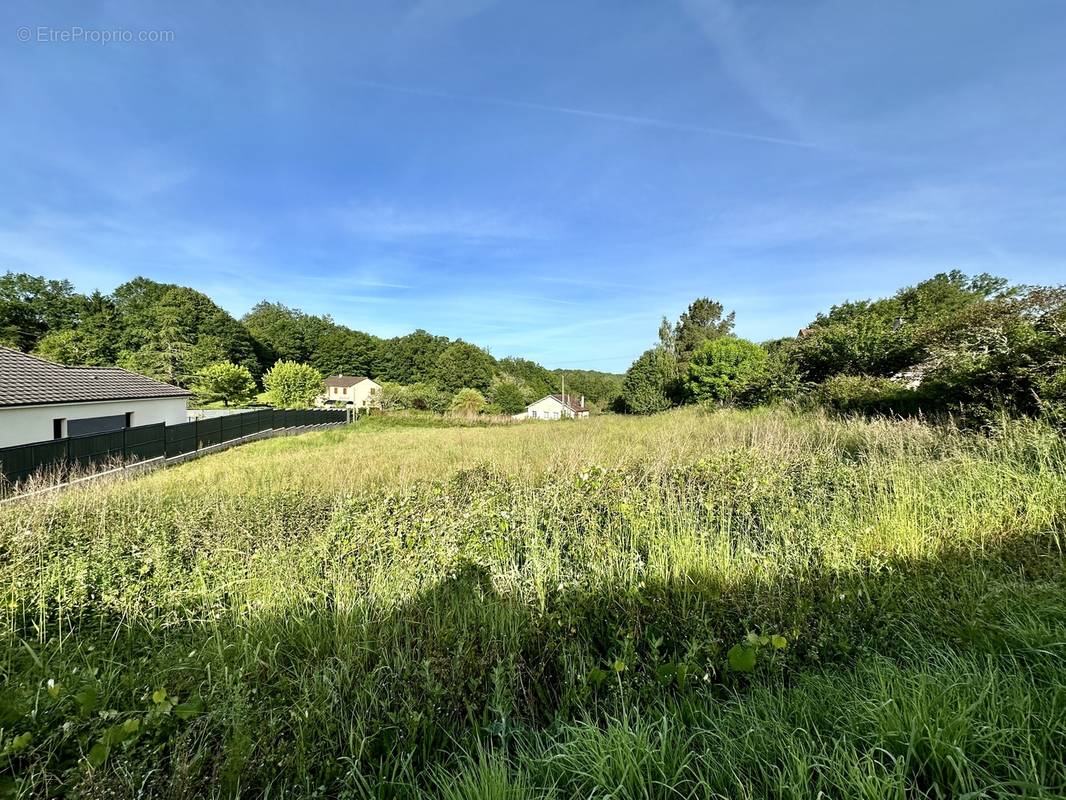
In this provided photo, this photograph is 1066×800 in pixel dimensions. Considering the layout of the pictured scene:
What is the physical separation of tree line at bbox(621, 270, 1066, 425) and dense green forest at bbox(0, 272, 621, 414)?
1079 inches

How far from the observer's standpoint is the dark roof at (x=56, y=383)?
12.6m

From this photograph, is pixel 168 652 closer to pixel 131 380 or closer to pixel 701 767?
pixel 701 767

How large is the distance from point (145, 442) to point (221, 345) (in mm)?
46484

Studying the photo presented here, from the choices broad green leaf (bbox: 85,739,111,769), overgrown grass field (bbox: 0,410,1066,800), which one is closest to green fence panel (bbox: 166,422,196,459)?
overgrown grass field (bbox: 0,410,1066,800)

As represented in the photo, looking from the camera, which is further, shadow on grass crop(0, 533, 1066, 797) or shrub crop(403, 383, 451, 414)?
shrub crop(403, 383, 451, 414)

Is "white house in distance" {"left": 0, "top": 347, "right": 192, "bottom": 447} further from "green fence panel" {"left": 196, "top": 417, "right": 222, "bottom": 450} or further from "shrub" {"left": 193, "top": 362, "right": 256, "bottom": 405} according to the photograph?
"shrub" {"left": 193, "top": 362, "right": 256, "bottom": 405}

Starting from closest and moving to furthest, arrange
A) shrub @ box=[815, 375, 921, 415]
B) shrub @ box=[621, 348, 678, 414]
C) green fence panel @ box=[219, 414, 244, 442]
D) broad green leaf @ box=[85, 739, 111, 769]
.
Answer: broad green leaf @ box=[85, 739, 111, 769], shrub @ box=[815, 375, 921, 415], green fence panel @ box=[219, 414, 244, 442], shrub @ box=[621, 348, 678, 414]

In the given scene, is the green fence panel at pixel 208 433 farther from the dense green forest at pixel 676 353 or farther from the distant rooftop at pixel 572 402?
the distant rooftop at pixel 572 402

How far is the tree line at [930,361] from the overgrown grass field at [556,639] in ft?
8.58

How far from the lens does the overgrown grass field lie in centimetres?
138

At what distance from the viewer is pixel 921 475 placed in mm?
4277

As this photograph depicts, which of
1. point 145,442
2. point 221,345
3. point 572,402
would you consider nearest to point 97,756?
point 145,442

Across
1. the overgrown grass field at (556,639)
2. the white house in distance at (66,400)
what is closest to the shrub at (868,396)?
the overgrown grass field at (556,639)

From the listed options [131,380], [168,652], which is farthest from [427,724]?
[131,380]
